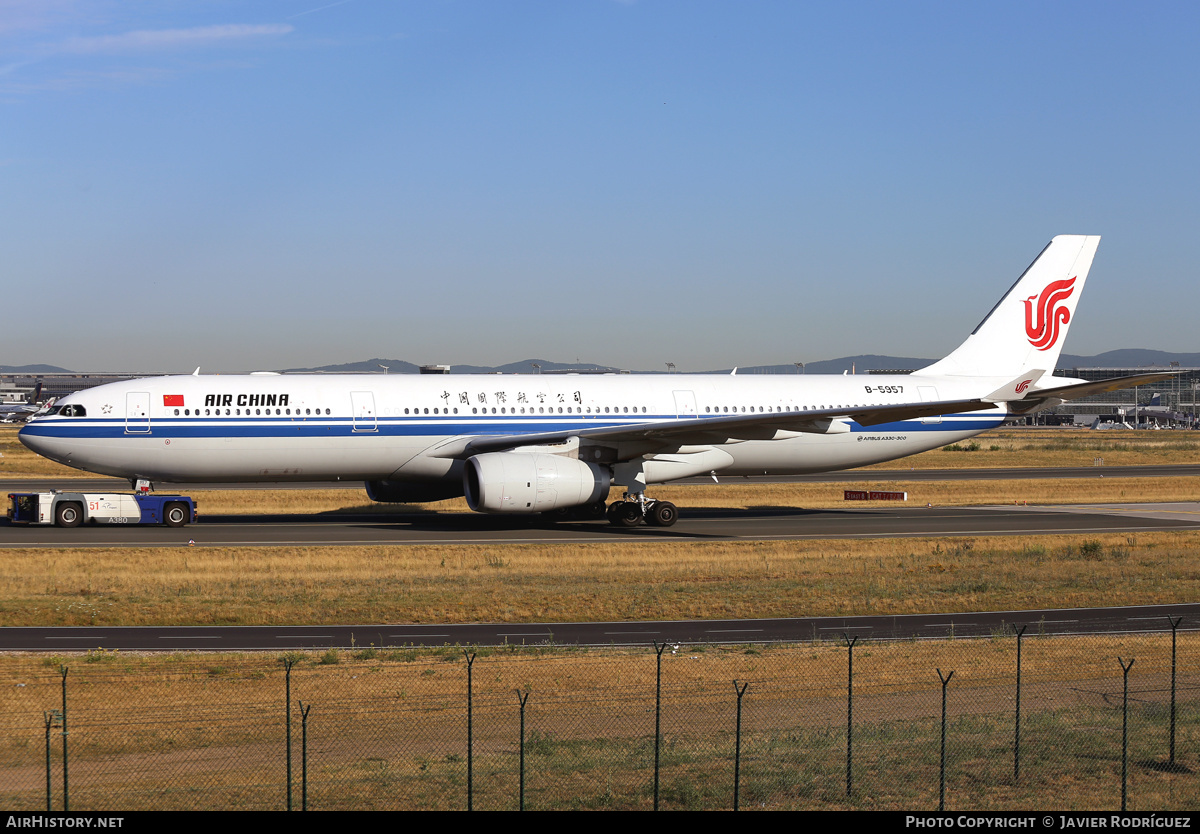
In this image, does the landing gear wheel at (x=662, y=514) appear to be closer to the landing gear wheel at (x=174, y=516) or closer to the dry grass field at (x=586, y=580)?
the dry grass field at (x=586, y=580)

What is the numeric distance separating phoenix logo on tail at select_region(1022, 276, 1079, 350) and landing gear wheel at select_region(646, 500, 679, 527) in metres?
20.9

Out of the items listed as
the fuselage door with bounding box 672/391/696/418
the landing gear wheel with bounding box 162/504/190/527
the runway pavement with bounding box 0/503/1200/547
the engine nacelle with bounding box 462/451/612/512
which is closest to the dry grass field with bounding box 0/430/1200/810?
the engine nacelle with bounding box 462/451/612/512

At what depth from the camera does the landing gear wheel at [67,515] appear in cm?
4497

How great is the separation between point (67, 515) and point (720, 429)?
26229mm

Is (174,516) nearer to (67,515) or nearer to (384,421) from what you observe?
(67,515)

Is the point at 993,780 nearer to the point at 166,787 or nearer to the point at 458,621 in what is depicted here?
the point at 166,787

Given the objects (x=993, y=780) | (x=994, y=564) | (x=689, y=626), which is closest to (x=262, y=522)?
(x=689, y=626)

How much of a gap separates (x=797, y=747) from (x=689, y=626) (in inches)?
447

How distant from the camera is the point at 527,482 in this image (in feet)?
137

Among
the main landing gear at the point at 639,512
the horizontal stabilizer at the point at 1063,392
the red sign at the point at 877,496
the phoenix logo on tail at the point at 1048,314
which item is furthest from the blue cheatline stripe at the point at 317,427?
the phoenix logo on tail at the point at 1048,314

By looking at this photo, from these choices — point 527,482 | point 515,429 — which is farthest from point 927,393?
point 527,482

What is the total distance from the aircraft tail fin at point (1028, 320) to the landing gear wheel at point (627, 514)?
1770cm

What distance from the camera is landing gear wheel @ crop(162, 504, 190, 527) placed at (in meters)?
45.9
